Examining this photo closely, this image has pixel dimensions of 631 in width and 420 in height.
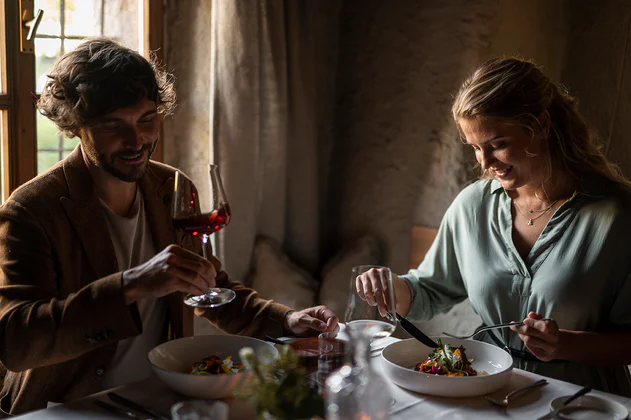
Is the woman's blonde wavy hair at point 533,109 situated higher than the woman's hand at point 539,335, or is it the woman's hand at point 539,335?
the woman's blonde wavy hair at point 533,109

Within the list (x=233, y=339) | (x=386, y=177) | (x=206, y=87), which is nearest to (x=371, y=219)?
(x=386, y=177)

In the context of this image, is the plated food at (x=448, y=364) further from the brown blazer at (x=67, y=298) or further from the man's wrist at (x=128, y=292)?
the man's wrist at (x=128, y=292)

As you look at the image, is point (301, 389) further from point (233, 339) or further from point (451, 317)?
point (451, 317)

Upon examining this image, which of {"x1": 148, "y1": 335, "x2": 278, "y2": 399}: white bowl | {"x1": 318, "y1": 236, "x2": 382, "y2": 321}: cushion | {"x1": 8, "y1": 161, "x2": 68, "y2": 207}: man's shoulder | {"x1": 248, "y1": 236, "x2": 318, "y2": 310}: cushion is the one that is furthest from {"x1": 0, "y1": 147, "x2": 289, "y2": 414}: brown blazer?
{"x1": 318, "y1": 236, "x2": 382, "y2": 321}: cushion

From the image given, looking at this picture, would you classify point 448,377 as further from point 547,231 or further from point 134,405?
point 547,231

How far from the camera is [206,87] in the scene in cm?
288

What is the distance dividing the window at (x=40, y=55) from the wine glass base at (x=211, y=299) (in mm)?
1184

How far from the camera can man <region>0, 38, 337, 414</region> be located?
4.70 feet

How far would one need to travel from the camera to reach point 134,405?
4.25ft

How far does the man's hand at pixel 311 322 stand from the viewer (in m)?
1.67

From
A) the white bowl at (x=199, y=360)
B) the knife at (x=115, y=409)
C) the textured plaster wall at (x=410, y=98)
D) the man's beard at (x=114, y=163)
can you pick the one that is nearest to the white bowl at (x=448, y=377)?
the white bowl at (x=199, y=360)

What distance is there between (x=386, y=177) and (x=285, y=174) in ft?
1.47

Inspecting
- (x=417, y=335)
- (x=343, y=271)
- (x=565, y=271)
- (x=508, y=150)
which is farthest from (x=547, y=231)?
(x=343, y=271)

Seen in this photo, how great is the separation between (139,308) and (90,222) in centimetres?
26
